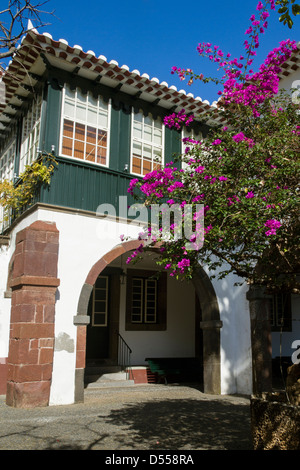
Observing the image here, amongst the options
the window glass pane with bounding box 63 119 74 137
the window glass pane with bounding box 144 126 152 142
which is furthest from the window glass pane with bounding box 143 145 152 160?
the window glass pane with bounding box 63 119 74 137

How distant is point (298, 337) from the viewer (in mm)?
13570

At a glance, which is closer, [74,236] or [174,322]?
[74,236]

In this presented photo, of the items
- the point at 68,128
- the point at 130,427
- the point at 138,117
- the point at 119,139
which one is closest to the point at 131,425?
the point at 130,427

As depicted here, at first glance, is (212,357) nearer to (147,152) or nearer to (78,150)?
(147,152)

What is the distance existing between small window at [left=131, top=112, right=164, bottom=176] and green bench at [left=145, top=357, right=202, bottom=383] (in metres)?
4.64

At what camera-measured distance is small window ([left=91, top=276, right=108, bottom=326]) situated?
36.5 feet

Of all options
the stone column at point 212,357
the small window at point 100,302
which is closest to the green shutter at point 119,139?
the small window at point 100,302

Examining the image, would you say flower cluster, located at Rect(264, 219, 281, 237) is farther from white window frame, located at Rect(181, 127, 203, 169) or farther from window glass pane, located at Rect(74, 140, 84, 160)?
white window frame, located at Rect(181, 127, 203, 169)

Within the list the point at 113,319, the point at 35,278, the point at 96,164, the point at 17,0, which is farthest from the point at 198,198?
the point at 113,319

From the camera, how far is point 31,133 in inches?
356

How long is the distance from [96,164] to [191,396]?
487 cm

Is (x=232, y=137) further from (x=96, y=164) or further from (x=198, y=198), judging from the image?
(x=96, y=164)

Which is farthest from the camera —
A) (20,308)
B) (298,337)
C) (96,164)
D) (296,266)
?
(298,337)

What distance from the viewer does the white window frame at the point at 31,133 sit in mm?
8617
